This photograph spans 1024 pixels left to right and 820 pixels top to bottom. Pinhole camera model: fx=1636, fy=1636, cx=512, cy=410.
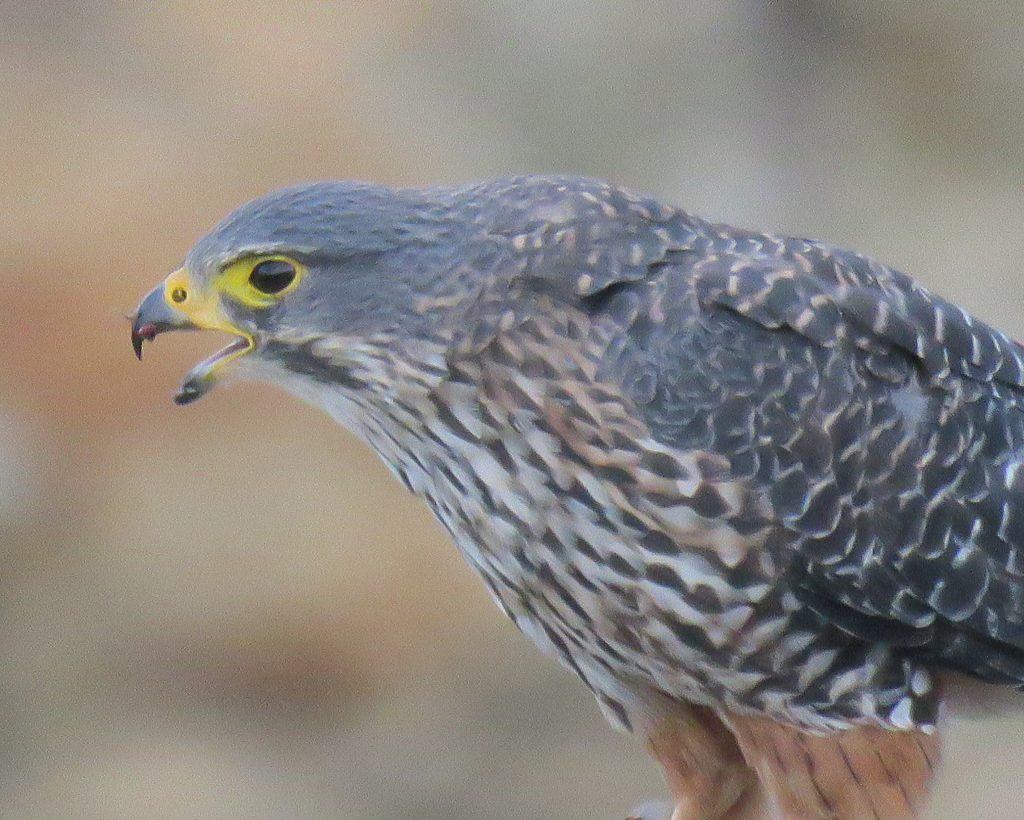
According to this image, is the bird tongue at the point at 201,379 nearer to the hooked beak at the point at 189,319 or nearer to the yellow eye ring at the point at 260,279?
the hooked beak at the point at 189,319

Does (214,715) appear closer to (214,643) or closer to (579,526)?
(214,643)

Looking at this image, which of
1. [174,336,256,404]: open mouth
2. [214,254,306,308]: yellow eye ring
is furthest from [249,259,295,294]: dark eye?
[174,336,256,404]: open mouth

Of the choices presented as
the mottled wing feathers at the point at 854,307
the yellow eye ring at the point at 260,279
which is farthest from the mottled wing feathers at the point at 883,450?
the yellow eye ring at the point at 260,279

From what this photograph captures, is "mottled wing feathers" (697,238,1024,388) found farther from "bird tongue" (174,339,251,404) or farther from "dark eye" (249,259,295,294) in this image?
"bird tongue" (174,339,251,404)

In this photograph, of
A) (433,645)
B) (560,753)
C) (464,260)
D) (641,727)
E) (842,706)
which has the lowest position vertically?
(560,753)

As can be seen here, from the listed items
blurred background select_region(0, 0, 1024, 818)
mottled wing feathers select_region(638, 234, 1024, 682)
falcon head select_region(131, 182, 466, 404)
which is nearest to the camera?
falcon head select_region(131, 182, 466, 404)

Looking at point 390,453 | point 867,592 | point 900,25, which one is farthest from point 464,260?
point 900,25
